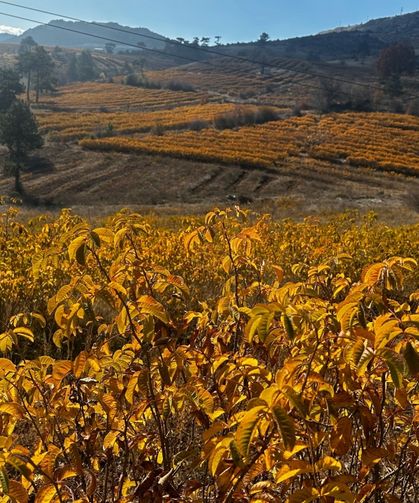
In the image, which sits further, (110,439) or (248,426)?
(110,439)

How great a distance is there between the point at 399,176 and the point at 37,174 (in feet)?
91.7

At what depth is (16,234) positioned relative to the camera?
6.67 meters

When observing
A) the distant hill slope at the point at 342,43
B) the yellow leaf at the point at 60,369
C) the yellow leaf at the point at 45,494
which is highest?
the distant hill slope at the point at 342,43

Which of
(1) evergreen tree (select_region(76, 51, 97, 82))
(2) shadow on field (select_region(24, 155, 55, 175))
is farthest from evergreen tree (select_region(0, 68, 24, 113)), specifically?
(1) evergreen tree (select_region(76, 51, 97, 82))

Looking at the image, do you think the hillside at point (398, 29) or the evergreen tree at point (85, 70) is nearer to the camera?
the evergreen tree at point (85, 70)

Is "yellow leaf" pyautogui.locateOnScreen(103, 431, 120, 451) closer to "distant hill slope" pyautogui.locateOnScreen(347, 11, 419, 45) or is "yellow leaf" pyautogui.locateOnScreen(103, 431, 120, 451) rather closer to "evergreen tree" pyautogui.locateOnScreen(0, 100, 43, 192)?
"evergreen tree" pyautogui.locateOnScreen(0, 100, 43, 192)

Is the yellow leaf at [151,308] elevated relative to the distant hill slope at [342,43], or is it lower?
lower

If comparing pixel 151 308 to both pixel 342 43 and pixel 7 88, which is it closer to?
pixel 7 88

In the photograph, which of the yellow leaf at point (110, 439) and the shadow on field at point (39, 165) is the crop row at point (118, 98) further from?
the yellow leaf at point (110, 439)

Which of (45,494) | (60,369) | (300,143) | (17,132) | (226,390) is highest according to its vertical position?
(300,143)

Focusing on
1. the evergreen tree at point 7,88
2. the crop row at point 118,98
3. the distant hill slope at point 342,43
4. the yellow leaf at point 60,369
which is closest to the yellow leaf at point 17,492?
the yellow leaf at point 60,369

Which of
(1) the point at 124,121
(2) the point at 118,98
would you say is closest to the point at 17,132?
(1) the point at 124,121

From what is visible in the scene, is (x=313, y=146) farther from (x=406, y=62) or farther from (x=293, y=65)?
(x=293, y=65)

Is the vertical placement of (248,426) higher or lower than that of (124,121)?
lower
